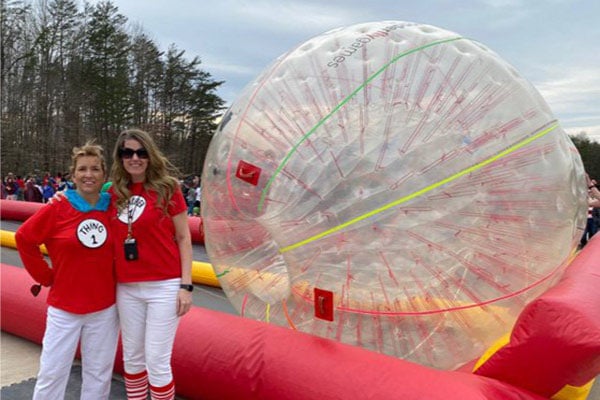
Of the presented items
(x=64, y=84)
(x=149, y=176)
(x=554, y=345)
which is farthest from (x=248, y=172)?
(x=64, y=84)

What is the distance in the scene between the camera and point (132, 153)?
6.44ft

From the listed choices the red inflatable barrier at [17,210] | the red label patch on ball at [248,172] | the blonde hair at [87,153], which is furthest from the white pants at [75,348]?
the red inflatable barrier at [17,210]

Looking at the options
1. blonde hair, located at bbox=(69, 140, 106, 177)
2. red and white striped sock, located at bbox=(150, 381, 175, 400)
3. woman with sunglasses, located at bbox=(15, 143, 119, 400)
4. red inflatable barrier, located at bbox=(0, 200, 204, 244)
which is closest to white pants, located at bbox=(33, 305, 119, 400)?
woman with sunglasses, located at bbox=(15, 143, 119, 400)

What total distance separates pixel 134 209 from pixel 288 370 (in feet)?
2.95

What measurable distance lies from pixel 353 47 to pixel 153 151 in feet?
3.18

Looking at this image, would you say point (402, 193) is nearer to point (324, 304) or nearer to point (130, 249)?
point (324, 304)

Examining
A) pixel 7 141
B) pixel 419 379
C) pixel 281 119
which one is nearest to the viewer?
pixel 419 379

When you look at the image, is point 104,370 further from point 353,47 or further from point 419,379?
point 353,47

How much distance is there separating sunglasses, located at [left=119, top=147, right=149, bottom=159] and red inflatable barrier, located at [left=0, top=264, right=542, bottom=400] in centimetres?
92

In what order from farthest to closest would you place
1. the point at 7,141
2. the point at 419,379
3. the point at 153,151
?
the point at 7,141 < the point at 153,151 < the point at 419,379

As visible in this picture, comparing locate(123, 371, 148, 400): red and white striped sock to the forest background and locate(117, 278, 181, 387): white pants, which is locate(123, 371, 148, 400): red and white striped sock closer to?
locate(117, 278, 181, 387): white pants

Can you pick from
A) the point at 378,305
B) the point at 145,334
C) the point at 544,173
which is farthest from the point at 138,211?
the point at 544,173

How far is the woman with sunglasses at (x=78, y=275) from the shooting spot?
193 centimetres

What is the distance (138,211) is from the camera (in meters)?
1.94
